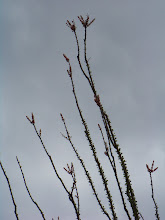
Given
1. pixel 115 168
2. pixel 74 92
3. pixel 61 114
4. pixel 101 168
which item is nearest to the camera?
pixel 115 168

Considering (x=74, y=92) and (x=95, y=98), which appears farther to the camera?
(x=74, y=92)

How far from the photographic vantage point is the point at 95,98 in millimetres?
3346

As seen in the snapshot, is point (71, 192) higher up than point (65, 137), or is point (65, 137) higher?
point (65, 137)

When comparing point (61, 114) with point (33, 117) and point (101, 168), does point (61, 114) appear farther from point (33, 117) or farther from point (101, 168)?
point (101, 168)

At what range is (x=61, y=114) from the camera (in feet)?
19.7

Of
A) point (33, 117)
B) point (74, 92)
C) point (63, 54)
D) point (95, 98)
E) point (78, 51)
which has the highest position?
point (63, 54)

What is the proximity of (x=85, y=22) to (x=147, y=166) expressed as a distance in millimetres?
3034

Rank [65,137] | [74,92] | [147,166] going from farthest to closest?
1. [65,137]
2. [74,92]
3. [147,166]

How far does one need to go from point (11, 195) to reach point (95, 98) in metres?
1.81

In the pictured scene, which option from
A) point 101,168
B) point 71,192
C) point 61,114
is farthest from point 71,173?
point 101,168

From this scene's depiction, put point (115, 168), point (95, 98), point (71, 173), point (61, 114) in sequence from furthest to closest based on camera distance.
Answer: point (61, 114), point (71, 173), point (95, 98), point (115, 168)

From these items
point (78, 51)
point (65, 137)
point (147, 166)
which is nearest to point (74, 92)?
point (78, 51)

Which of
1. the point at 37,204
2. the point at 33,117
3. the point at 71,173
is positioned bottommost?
the point at 37,204

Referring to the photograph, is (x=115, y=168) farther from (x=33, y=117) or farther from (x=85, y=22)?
(x=85, y=22)
